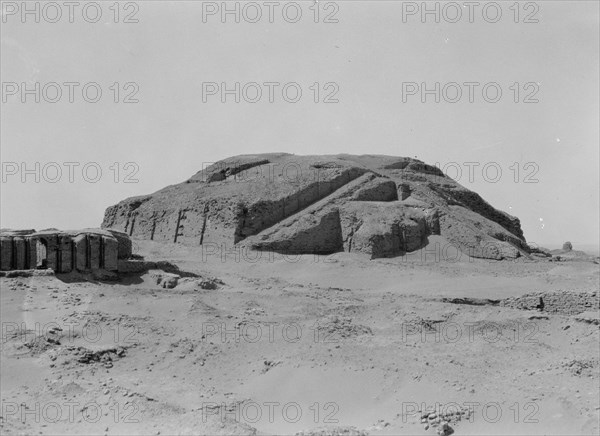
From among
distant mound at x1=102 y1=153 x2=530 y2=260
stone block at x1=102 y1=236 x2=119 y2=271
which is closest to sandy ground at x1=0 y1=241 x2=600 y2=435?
stone block at x1=102 y1=236 x2=119 y2=271

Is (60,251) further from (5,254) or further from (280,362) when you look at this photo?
(280,362)

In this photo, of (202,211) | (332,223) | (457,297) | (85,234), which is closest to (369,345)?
(457,297)

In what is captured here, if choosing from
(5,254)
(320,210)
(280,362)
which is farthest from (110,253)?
(320,210)

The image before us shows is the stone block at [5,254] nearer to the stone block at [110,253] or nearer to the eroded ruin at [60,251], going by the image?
the eroded ruin at [60,251]

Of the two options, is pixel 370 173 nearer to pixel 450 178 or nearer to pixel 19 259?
pixel 450 178

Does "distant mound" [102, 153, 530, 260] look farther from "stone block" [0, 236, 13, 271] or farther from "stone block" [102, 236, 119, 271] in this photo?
"stone block" [0, 236, 13, 271]

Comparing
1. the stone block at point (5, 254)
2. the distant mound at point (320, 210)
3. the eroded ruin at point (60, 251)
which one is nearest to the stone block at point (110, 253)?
the eroded ruin at point (60, 251)
